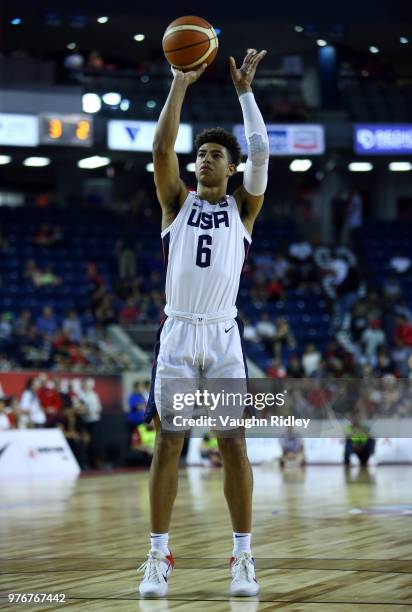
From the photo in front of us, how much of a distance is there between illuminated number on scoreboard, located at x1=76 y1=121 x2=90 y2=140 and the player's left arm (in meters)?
19.2

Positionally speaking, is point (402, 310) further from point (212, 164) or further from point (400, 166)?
point (212, 164)

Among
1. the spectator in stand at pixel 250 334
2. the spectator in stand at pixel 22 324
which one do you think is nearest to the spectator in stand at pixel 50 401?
the spectator in stand at pixel 22 324

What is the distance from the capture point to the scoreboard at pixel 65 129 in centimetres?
2397

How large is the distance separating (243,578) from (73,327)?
16.0 metres

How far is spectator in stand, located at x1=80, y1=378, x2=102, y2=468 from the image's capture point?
17.5 meters

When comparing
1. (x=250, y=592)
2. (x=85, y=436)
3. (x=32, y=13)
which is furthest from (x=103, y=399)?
(x=250, y=592)

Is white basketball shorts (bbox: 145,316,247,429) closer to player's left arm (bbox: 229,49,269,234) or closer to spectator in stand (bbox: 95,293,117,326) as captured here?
player's left arm (bbox: 229,49,269,234)

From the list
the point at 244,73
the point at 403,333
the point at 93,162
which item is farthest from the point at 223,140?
the point at 93,162

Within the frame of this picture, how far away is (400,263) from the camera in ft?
86.7

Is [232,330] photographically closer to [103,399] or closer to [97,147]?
[103,399]

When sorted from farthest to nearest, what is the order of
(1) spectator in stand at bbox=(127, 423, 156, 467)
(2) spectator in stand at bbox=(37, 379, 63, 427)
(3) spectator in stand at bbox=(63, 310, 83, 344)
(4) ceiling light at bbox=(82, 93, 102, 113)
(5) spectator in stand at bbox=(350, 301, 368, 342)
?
(4) ceiling light at bbox=(82, 93, 102, 113), (5) spectator in stand at bbox=(350, 301, 368, 342), (3) spectator in stand at bbox=(63, 310, 83, 344), (1) spectator in stand at bbox=(127, 423, 156, 467), (2) spectator in stand at bbox=(37, 379, 63, 427)

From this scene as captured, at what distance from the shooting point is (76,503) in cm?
1081

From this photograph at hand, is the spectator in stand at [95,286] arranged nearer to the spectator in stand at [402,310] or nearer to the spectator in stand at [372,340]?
the spectator in stand at [372,340]

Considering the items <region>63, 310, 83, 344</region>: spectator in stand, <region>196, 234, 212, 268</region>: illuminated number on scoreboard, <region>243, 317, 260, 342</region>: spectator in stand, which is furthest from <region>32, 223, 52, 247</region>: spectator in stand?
<region>196, 234, 212, 268</region>: illuminated number on scoreboard
